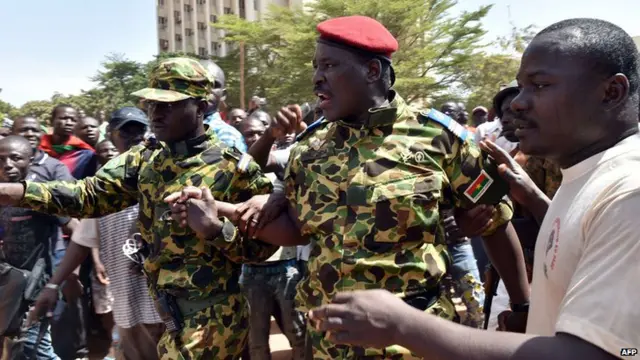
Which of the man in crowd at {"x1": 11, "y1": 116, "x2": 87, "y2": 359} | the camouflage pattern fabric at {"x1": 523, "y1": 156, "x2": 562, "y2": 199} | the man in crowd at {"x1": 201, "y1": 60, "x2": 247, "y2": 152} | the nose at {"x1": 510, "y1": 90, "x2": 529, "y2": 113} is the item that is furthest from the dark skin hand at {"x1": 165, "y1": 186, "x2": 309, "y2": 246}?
the man in crowd at {"x1": 11, "y1": 116, "x2": 87, "y2": 359}

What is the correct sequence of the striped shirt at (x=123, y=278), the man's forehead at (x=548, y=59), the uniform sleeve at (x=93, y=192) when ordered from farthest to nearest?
the striped shirt at (x=123, y=278), the uniform sleeve at (x=93, y=192), the man's forehead at (x=548, y=59)

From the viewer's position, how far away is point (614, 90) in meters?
1.39

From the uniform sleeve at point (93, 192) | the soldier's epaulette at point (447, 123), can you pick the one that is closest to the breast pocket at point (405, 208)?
the soldier's epaulette at point (447, 123)

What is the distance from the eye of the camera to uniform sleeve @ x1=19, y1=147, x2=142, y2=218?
3.10 m

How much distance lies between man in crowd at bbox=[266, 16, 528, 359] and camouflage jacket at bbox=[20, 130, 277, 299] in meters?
0.60

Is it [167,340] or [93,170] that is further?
[93,170]

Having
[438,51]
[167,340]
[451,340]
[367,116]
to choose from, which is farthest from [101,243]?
[438,51]

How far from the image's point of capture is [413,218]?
7.74ft

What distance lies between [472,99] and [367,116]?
2547 cm

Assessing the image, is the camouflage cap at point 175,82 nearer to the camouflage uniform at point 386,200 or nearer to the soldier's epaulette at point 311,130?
the soldier's epaulette at point 311,130

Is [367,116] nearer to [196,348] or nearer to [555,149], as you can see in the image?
[555,149]

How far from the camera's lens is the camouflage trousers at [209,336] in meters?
2.99

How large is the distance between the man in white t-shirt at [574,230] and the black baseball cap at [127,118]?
323 cm

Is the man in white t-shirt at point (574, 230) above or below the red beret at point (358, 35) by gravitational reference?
below
